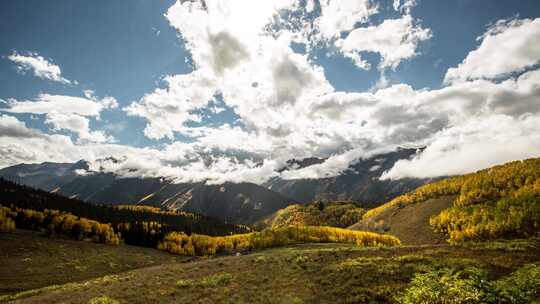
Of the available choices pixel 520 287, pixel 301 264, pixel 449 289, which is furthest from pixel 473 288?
pixel 301 264

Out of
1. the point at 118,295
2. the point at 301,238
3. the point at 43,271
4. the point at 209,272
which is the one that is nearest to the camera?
the point at 118,295

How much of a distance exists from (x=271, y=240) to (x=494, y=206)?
115 metres

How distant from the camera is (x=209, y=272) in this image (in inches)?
1495

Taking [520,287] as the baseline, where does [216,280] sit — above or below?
below

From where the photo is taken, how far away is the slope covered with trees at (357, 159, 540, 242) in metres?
105

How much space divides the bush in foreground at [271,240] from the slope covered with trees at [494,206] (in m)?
→ 31.2

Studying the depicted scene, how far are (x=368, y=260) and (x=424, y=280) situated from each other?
1039cm

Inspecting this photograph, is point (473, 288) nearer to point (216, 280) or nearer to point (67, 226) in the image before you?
point (216, 280)

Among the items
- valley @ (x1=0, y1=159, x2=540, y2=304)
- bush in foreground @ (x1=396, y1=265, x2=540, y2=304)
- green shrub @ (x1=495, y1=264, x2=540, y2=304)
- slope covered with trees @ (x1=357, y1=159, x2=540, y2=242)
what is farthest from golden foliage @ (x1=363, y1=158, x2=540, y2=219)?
bush in foreground @ (x1=396, y1=265, x2=540, y2=304)

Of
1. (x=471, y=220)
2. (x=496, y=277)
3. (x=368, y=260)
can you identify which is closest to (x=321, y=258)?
(x=368, y=260)

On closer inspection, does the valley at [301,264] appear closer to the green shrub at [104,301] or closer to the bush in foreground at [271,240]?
the green shrub at [104,301]

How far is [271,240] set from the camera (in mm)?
121375

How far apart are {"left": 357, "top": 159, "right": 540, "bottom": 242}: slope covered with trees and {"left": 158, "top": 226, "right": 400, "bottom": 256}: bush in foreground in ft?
102

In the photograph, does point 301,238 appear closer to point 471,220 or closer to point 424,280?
Result: point 471,220
